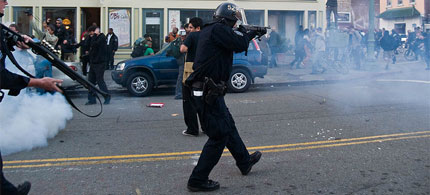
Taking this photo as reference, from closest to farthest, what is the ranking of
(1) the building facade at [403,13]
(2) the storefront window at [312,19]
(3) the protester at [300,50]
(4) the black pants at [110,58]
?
(1) the building facade at [403,13] → (4) the black pants at [110,58] → (3) the protester at [300,50] → (2) the storefront window at [312,19]

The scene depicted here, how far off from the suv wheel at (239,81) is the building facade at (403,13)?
456 cm

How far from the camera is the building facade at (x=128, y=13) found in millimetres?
18281

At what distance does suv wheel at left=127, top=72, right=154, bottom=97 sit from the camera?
453 inches

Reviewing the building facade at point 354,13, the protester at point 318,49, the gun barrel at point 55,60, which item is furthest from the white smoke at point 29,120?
the building facade at point 354,13

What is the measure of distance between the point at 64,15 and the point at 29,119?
13.4 meters

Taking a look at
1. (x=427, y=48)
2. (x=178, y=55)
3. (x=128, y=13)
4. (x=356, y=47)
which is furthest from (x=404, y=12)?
(x=128, y=13)

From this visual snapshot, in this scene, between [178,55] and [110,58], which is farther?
[110,58]

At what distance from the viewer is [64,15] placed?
18.6 meters

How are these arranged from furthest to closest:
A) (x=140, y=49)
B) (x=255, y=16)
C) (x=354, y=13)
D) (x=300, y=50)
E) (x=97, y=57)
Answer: (x=255, y=16), (x=354, y=13), (x=300, y=50), (x=140, y=49), (x=97, y=57)

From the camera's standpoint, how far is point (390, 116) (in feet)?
26.4

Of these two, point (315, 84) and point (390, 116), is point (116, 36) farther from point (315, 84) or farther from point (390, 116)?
point (390, 116)

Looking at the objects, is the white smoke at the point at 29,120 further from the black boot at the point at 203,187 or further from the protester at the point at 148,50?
the protester at the point at 148,50

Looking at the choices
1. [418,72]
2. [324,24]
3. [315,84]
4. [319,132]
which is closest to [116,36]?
[315,84]

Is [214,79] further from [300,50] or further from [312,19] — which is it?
[312,19]
